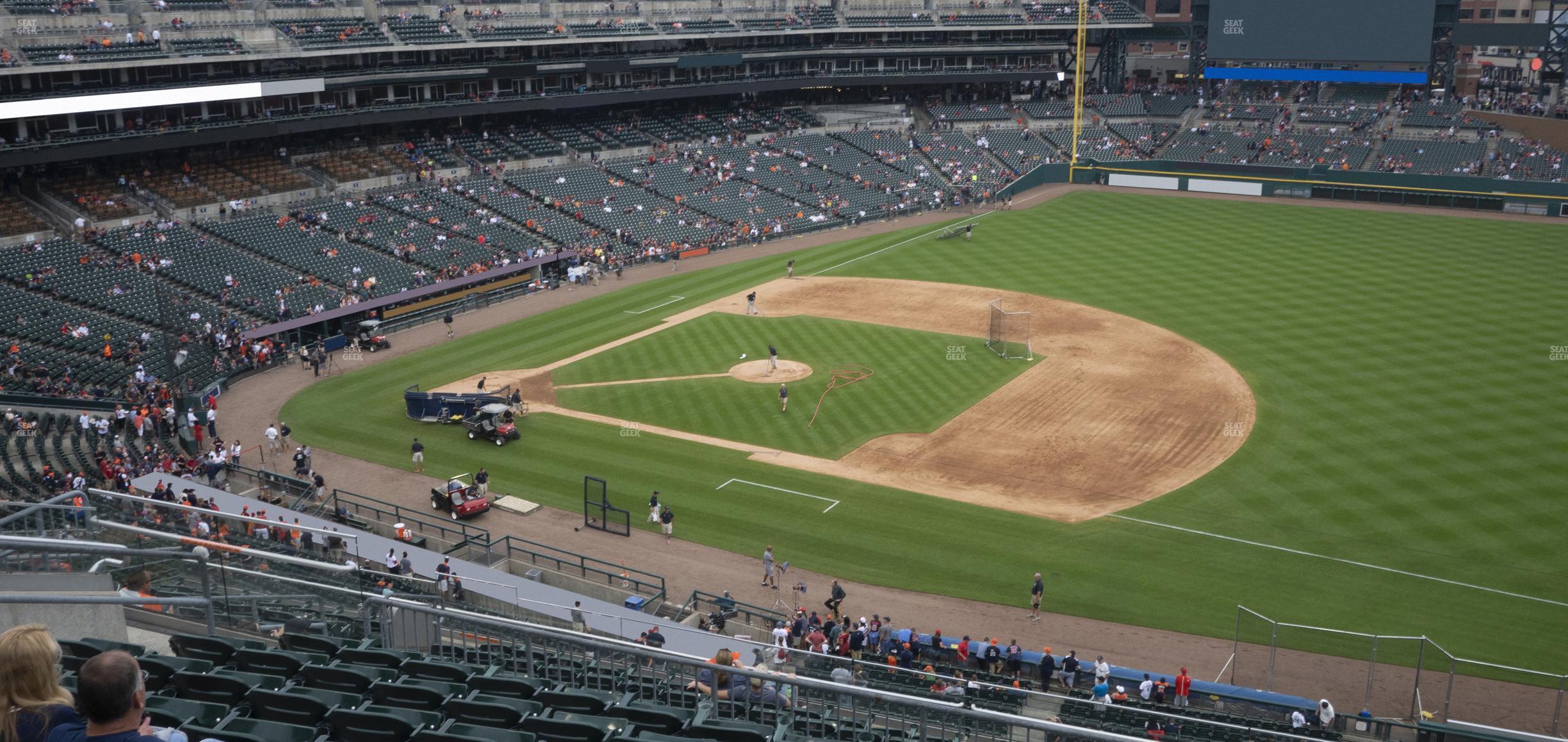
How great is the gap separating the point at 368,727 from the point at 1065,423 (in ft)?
102

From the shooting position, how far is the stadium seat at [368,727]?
35.0 feet

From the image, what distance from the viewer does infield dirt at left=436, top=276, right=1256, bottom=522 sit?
34438 mm

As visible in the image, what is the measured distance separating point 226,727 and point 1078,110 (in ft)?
265

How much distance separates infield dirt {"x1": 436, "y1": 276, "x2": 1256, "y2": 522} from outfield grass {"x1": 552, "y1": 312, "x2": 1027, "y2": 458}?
2.48 feet

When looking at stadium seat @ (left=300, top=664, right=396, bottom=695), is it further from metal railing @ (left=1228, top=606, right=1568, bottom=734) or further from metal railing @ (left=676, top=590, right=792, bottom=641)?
metal railing @ (left=1228, top=606, right=1568, bottom=734)

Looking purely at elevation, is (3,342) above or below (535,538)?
above

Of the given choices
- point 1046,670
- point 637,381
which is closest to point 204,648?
point 1046,670

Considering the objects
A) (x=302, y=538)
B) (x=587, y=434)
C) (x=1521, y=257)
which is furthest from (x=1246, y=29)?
(x=302, y=538)

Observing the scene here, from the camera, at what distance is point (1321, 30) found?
285ft

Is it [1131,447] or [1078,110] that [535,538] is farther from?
[1078,110]

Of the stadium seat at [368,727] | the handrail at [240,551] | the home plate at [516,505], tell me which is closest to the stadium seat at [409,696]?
the stadium seat at [368,727]

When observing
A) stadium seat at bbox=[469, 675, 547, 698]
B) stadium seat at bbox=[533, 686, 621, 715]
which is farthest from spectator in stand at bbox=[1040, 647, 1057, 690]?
stadium seat at bbox=[469, 675, 547, 698]

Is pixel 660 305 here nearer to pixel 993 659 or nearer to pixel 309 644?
pixel 993 659

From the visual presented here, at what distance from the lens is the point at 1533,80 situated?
89.6 meters
